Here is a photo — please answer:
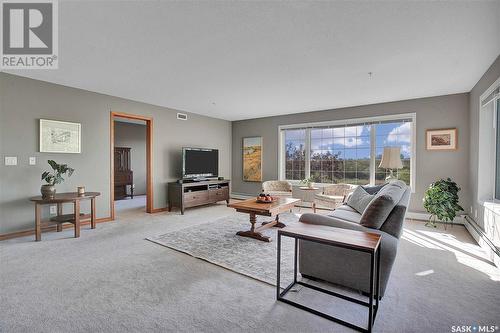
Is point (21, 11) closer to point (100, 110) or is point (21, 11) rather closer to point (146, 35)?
point (146, 35)

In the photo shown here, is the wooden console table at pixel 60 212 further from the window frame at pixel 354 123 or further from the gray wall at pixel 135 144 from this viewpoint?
the window frame at pixel 354 123

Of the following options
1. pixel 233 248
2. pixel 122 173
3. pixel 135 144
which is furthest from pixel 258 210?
pixel 135 144

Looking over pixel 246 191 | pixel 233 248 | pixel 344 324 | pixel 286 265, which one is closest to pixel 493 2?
pixel 344 324

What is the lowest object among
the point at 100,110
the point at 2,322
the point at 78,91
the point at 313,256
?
the point at 2,322

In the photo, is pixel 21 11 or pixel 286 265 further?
pixel 286 265

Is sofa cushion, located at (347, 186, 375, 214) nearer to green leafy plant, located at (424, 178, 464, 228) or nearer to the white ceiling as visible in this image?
green leafy plant, located at (424, 178, 464, 228)

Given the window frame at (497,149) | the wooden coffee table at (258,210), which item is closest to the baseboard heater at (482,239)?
the window frame at (497,149)

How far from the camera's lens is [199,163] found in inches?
236

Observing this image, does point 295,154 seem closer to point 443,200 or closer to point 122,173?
point 443,200

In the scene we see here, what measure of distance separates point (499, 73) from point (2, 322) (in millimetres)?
5369

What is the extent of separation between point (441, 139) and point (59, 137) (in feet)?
22.7

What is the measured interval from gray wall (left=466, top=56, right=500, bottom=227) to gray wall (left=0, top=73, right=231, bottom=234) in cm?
574

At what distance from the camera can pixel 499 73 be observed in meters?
2.82

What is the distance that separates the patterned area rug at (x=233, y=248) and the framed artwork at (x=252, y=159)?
2791 mm
